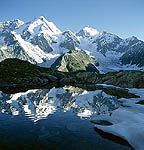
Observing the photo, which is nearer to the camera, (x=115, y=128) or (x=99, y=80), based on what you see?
(x=115, y=128)

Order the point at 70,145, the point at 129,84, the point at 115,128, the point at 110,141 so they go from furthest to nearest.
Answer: the point at 129,84 < the point at 115,128 < the point at 110,141 < the point at 70,145

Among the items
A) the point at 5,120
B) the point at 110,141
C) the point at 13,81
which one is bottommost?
the point at 110,141

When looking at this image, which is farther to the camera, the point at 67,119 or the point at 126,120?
the point at 67,119

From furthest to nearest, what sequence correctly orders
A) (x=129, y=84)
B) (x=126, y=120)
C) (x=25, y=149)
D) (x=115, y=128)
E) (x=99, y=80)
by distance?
(x=99, y=80) < (x=129, y=84) < (x=126, y=120) < (x=115, y=128) < (x=25, y=149)

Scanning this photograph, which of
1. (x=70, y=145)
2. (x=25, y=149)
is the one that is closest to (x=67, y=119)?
(x=70, y=145)

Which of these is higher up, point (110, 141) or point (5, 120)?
point (5, 120)

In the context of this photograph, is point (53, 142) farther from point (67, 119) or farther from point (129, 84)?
point (129, 84)

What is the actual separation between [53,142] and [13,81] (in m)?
80.3

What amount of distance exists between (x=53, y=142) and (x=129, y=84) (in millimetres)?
69212

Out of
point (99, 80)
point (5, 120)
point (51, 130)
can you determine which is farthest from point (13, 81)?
point (51, 130)

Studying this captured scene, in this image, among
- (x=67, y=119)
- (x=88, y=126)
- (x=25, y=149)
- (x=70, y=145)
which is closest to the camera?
(x=25, y=149)

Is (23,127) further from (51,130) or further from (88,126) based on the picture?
(88,126)

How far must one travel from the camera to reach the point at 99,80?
114m

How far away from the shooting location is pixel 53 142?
13234 millimetres
